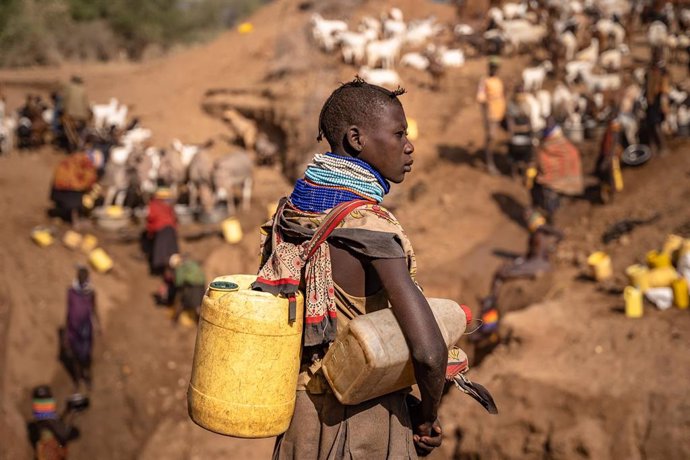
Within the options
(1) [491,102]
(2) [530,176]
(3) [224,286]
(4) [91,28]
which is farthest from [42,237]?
(4) [91,28]

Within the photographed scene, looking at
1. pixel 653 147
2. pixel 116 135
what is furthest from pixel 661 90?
pixel 116 135

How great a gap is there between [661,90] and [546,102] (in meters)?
2.37

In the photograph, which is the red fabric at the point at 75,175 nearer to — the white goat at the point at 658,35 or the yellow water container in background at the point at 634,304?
the yellow water container in background at the point at 634,304

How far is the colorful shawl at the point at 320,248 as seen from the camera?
2014mm

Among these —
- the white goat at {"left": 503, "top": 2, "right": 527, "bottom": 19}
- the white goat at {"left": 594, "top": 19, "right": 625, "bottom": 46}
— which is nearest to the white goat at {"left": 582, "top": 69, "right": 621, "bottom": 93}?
the white goat at {"left": 594, "top": 19, "right": 625, "bottom": 46}

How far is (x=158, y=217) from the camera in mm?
11656

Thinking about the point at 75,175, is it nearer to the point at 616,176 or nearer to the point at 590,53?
the point at 616,176

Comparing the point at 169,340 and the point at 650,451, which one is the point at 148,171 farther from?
the point at 650,451

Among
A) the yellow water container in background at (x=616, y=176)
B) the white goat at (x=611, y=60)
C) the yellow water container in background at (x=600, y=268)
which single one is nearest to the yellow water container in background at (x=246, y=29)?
the white goat at (x=611, y=60)

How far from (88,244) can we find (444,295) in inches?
228

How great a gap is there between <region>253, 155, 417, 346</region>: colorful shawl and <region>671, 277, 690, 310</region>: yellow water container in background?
6.28 metres

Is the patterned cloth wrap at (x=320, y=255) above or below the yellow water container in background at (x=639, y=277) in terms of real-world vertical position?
above

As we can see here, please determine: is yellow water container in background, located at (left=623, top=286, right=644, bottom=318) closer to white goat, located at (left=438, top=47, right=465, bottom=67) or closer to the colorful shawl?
the colorful shawl

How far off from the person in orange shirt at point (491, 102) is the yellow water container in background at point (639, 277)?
17.0ft
